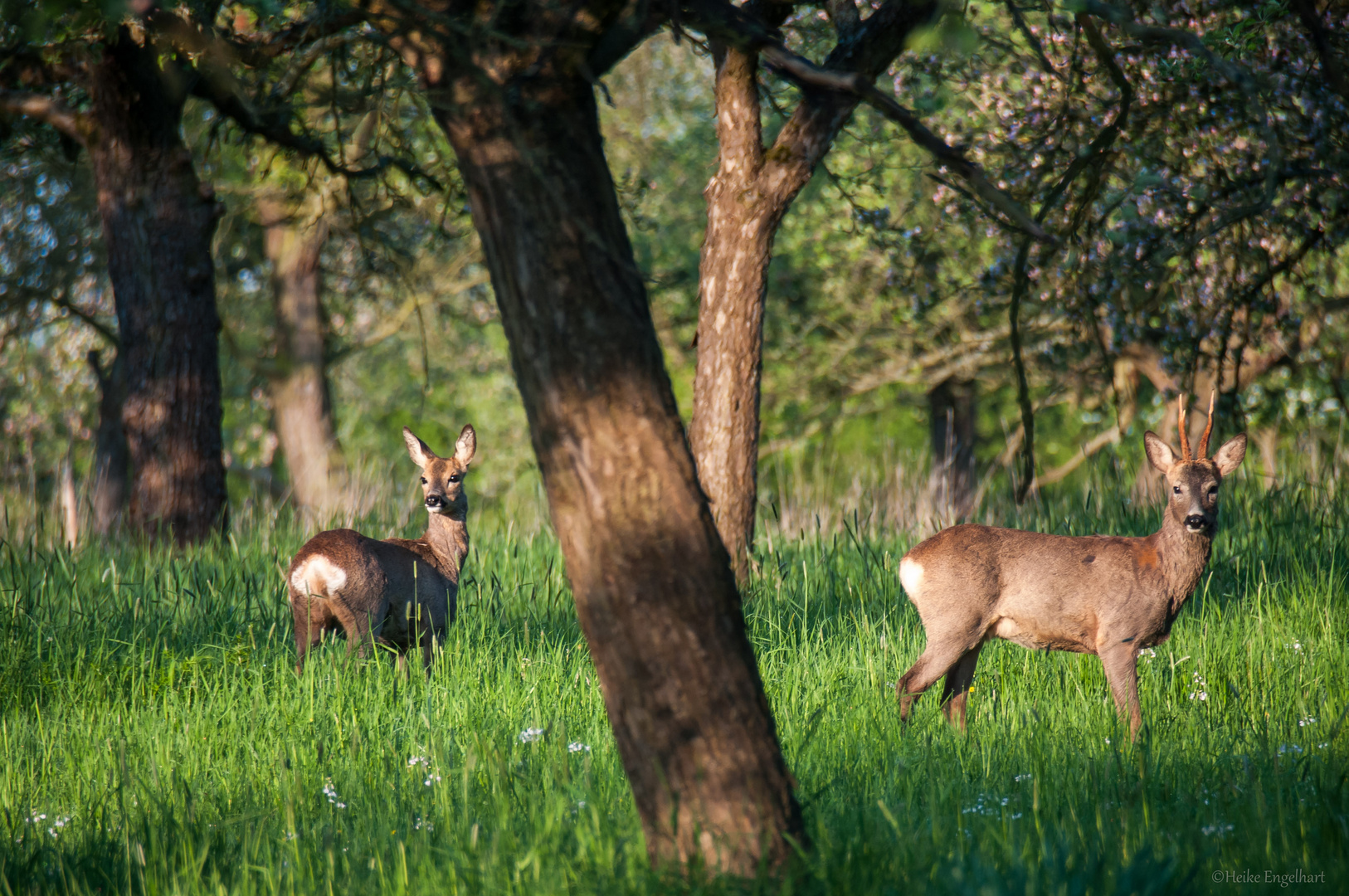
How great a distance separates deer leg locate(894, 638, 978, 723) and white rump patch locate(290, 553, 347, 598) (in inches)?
106

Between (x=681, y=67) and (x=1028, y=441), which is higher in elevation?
(x=681, y=67)

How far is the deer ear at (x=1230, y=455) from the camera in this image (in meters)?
5.33

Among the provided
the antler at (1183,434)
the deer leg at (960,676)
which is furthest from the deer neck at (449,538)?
the antler at (1183,434)

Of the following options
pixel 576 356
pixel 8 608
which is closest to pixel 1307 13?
pixel 576 356

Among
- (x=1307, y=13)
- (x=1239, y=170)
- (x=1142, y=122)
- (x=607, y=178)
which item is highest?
(x=1239, y=170)

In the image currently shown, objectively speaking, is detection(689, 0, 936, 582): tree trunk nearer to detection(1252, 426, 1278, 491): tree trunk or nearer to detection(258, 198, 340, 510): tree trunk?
detection(1252, 426, 1278, 491): tree trunk

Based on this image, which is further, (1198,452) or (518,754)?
(1198,452)

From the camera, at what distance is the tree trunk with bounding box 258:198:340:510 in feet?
55.6

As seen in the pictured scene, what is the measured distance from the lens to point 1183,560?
202 inches

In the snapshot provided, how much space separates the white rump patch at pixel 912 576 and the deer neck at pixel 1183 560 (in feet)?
3.78

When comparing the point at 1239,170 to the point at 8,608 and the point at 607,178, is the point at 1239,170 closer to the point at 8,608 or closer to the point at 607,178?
the point at 607,178

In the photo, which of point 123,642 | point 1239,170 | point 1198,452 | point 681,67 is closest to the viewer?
point 1198,452

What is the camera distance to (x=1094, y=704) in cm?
482

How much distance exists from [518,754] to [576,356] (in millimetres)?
1922
